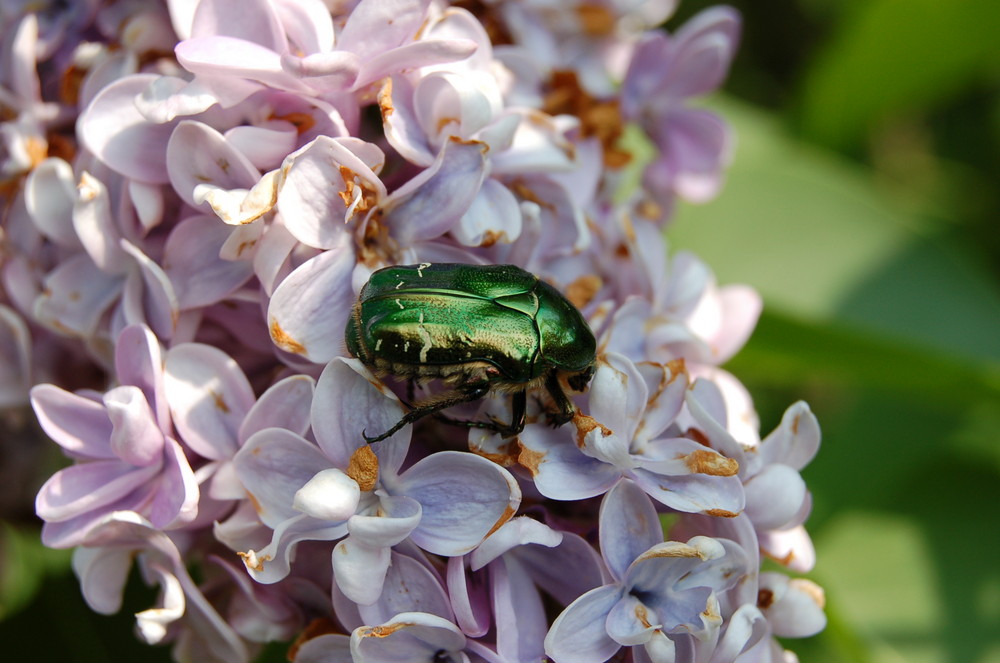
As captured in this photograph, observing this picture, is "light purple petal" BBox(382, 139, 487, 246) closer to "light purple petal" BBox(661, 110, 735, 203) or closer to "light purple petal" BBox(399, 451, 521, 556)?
"light purple petal" BBox(399, 451, 521, 556)

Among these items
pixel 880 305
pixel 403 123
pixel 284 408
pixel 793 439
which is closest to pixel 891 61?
pixel 880 305

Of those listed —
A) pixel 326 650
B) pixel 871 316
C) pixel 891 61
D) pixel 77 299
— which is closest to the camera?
pixel 326 650

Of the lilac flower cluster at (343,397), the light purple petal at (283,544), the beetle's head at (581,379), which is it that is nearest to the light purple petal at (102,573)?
the lilac flower cluster at (343,397)

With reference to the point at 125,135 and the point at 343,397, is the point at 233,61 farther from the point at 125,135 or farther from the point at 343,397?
the point at 343,397

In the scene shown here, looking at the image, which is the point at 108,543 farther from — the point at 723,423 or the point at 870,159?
the point at 870,159

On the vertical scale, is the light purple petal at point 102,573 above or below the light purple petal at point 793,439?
below

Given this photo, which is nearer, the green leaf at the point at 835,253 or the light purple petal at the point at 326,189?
the light purple petal at the point at 326,189

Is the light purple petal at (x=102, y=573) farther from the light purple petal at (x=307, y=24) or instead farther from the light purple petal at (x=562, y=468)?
the light purple petal at (x=307, y=24)
